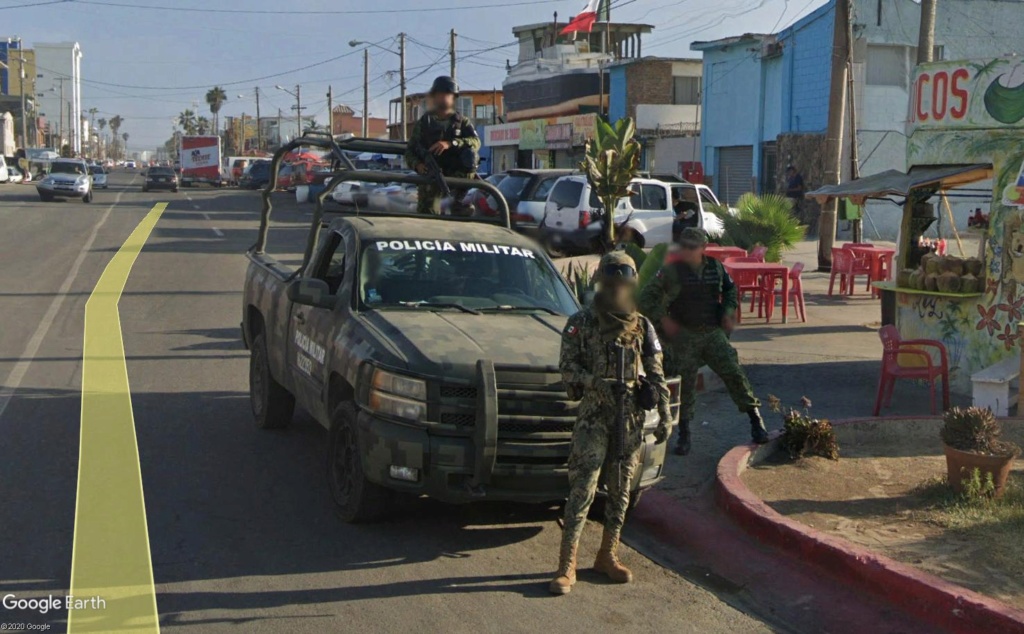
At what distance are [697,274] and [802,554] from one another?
8.84ft

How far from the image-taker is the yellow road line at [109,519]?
5.05 m

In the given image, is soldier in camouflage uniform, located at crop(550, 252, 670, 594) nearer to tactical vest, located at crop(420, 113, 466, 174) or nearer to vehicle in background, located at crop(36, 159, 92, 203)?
tactical vest, located at crop(420, 113, 466, 174)

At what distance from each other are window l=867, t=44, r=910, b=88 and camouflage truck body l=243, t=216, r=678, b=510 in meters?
25.4

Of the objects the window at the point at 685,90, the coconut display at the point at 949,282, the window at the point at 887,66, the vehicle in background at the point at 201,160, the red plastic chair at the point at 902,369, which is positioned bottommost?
the red plastic chair at the point at 902,369

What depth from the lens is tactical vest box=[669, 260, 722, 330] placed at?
8.16 metres

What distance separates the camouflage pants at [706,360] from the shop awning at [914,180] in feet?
13.2

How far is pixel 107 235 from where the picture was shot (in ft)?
88.1

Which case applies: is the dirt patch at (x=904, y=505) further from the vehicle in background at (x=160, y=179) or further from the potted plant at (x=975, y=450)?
the vehicle in background at (x=160, y=179)

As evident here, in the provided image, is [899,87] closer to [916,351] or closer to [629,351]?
[916,351]

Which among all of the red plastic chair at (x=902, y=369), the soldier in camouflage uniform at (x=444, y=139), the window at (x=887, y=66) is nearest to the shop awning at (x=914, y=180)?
the red plastic chair at (x=902, y=369)

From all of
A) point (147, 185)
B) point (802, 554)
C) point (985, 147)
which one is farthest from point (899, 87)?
point (147, 185)

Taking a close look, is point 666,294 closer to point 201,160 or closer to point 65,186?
point 65,186

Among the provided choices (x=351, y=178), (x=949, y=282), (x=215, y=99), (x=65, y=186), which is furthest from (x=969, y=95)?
(x=215, y=99)

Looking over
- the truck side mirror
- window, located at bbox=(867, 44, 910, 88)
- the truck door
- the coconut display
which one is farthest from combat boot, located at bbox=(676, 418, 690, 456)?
window, located at bbox=(867, 44, 910, 88)
